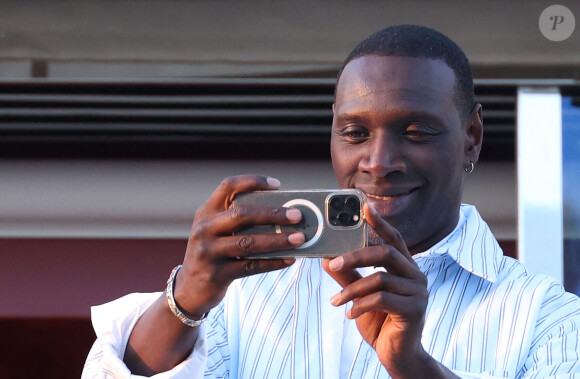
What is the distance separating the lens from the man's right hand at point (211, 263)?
1.26 meters

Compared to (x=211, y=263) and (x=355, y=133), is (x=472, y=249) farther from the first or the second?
(x=211, y=263)

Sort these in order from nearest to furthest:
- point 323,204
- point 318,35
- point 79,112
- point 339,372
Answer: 1. point 323,204
2. point 339,372
3. point 318,35
4. point 79,112

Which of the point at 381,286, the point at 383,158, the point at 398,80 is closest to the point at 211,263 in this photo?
the point at 381,286

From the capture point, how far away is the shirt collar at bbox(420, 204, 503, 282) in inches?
67.4

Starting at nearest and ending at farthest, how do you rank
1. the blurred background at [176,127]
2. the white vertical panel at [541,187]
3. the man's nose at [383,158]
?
the man's nose at [383,158] → the blurred background at [176,127] → the white vertical panel at [541,187]

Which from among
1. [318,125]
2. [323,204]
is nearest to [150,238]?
[318,125]

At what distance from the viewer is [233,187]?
129 centimetres

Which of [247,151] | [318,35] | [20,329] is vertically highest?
[318,35]

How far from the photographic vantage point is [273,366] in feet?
5.47

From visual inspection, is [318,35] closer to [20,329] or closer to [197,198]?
[197,198]

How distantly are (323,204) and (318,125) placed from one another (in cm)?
182

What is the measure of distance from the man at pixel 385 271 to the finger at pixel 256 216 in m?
0.16

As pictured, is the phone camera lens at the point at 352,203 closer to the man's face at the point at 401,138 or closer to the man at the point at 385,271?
the man at the point at 385,271

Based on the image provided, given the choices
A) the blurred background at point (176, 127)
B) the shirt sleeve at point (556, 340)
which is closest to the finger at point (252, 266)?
the shirt sleeve at point (556, 340)
